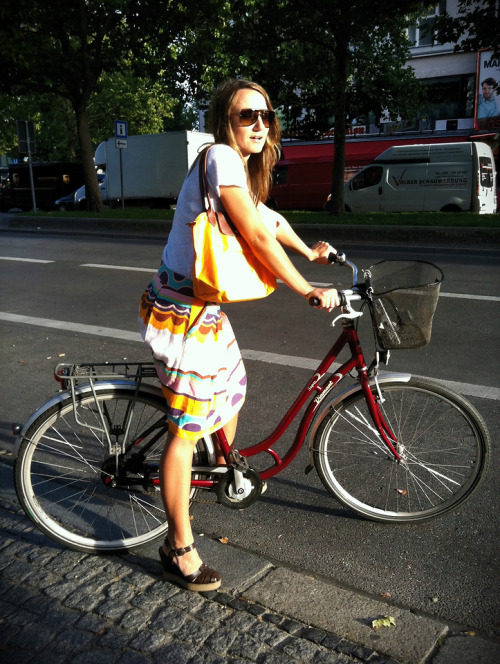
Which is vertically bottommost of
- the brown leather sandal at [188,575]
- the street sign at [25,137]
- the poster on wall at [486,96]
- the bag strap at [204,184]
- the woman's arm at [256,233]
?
the brown leather sandal at [188,575]

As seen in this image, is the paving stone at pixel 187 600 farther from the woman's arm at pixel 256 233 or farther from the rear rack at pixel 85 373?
the woman's arm at pixel 256 233

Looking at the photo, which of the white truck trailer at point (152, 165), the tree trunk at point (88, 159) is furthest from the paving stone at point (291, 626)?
the white truck trailer at point (152, 165)

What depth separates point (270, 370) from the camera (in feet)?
17.6

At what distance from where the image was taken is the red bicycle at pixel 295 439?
2.66m

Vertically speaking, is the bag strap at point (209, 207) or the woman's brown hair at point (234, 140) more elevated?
the woman's brown hair at point (234, 140)

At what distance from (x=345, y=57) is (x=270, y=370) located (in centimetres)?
1390

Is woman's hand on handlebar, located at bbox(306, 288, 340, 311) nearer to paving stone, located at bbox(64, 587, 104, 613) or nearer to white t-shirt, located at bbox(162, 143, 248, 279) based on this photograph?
white t-shirt, located at bbox(162, 143, 248, 279)

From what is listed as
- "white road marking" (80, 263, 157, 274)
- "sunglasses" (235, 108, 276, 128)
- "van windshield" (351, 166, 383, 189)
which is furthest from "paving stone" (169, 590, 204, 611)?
"van windshield" (351, 166, 383, 189)

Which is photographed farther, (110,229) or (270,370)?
(110,229)

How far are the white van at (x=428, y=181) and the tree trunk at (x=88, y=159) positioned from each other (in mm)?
8092

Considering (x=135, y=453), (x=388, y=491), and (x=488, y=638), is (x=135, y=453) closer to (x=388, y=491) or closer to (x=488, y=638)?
(x=388, y=491)

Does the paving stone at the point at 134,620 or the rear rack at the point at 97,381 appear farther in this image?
the rear rack at the point at 97,381

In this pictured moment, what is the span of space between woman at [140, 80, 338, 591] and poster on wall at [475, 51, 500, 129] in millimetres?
35216

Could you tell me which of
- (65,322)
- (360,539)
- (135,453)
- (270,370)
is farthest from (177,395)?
(65,322)
